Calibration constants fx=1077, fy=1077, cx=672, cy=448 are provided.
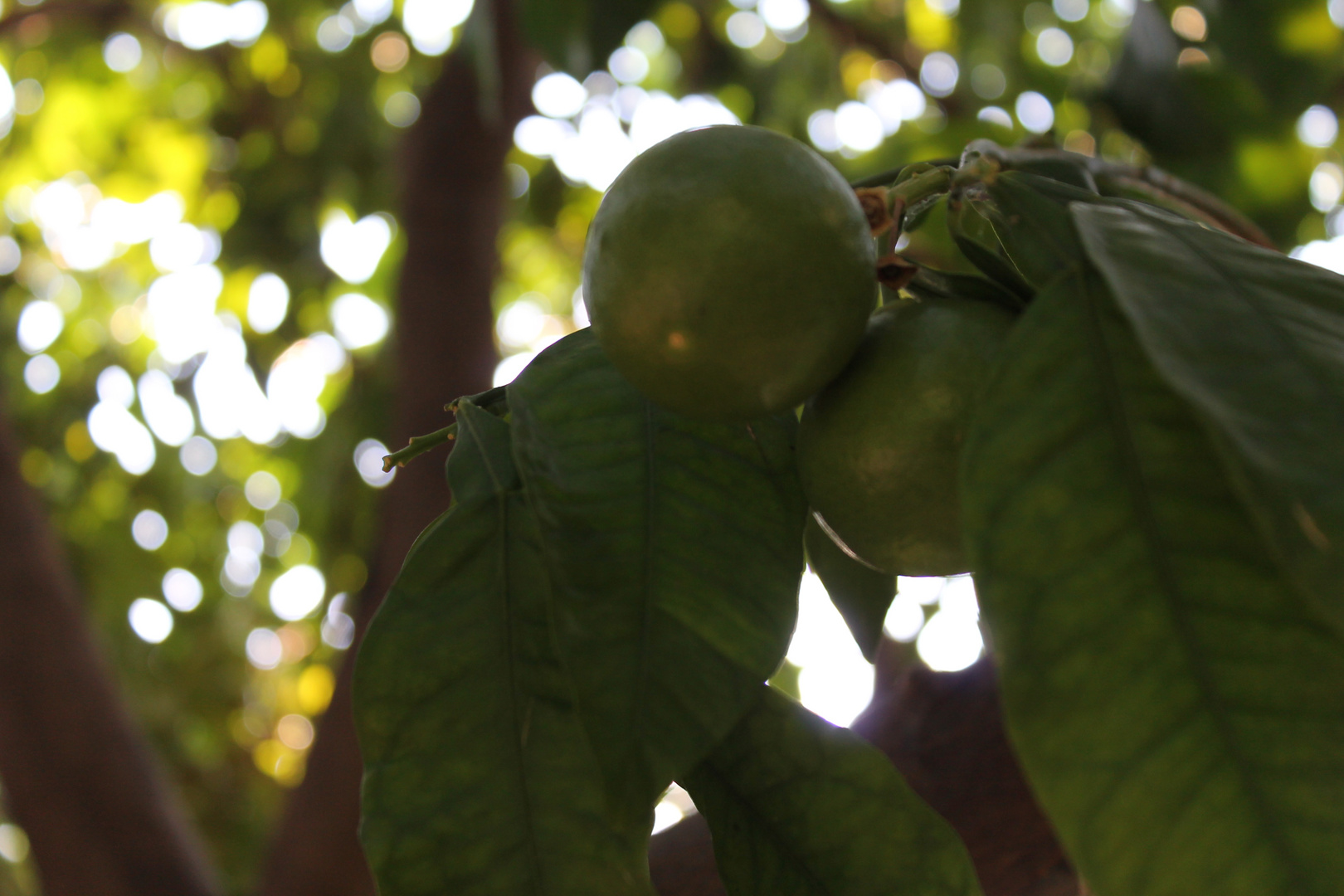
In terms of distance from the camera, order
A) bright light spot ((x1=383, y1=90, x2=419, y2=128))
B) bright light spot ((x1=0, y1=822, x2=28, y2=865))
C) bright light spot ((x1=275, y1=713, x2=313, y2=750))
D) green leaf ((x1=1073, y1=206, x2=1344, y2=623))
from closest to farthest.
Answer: green leaf ((x1=1073, y1=206, x2=1344, y2=623)) → bright light spot ((x1=383, y1=90, x2=419, y2=128)) → bright light spot ((x1=0, y1=822, x2=28, y2=865)) → bright light spot ((x1=275, y1=713, x2=313, y2=750))

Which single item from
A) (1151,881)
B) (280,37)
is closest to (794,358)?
(1151,881)

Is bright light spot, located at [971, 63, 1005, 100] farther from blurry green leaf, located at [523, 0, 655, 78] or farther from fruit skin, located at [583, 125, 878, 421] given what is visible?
fruit skin, located at [583, 125, 878, 421]

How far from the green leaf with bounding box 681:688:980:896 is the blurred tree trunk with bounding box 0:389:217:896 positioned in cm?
169

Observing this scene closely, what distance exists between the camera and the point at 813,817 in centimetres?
60

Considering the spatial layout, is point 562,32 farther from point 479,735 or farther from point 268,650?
point 268,650

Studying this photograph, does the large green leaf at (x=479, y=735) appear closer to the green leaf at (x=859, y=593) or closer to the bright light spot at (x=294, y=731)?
the green leaf at (x=859, y=593)

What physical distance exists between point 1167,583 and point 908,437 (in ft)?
0.64

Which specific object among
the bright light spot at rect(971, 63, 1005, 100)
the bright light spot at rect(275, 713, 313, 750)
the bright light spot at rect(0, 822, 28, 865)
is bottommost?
the bright light spot at rect(275, 713, 313, 750)

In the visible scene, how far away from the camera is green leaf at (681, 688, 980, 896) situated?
58 centimetres

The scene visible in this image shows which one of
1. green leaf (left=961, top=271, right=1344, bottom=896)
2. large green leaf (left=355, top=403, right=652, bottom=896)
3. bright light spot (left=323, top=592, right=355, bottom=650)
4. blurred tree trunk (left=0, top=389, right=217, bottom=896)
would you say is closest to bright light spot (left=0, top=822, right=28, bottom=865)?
bright light spot (left=323, top=592, right=355, bottom=650)

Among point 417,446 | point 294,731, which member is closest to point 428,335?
point 417,446

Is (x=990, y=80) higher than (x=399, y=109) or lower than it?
lower

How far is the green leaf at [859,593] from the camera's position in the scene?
0.77m

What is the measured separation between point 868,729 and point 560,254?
322 cm
